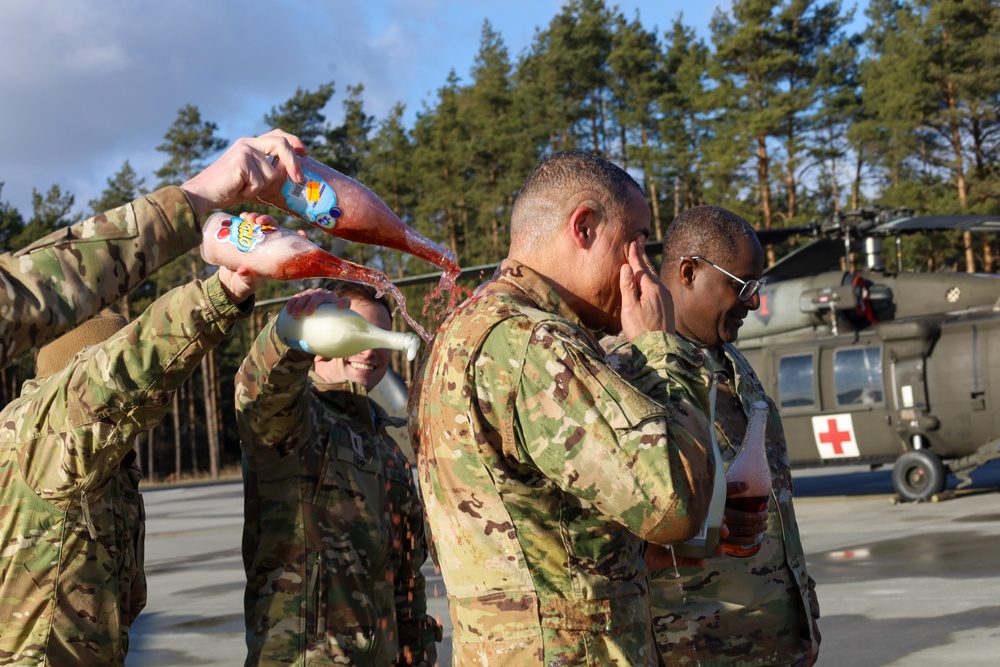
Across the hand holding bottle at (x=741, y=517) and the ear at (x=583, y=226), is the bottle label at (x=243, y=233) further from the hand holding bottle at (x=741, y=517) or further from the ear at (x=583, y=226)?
the hand holding bottle at (x=741, y=517)

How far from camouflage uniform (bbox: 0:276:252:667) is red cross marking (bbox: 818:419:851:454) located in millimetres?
10918

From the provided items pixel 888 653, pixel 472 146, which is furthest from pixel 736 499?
pixel 472 146

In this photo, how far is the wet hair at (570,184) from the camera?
2.32 m

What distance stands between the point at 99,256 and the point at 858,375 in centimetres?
1154

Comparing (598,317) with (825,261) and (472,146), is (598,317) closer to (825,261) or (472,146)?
(825,261)

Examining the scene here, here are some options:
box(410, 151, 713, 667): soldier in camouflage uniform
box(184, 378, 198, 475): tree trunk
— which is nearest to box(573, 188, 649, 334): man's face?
box(410, 151, 713, 667): soldier in camouflage uniform

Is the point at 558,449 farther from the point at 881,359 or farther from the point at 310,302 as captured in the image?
the point at 881,359

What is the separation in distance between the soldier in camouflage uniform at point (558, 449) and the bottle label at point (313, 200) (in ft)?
1.17

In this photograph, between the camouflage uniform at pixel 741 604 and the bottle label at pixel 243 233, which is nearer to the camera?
the bottle label at pixel 243 233

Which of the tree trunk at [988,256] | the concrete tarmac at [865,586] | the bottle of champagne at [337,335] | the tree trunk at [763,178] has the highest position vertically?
the tree trunk at [763,178]

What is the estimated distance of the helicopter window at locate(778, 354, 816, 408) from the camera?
12.7 meters

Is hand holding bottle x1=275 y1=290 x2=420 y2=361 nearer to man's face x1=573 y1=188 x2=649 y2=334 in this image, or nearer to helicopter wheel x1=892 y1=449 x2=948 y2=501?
man's face x1=573 y1=188 x2=649 y2=334

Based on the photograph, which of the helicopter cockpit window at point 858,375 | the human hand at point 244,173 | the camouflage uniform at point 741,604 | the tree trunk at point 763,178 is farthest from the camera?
the tree trunk at point 763,178

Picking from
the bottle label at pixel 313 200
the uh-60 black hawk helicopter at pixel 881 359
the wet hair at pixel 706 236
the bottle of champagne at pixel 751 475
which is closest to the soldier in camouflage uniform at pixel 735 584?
the wet hair at pixel 706 236
